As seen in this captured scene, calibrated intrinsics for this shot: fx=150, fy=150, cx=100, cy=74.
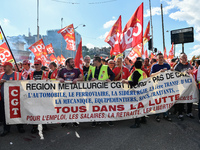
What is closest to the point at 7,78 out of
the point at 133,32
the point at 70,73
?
the point at 70,73

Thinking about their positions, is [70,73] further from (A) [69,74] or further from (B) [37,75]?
(B) [37,75]

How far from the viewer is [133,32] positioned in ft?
16.3

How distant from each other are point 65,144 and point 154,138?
2006mm

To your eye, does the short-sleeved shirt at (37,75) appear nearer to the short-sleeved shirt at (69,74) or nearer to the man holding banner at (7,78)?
the man holding banner at (7,78)

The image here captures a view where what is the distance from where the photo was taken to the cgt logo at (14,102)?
3896 millimetres

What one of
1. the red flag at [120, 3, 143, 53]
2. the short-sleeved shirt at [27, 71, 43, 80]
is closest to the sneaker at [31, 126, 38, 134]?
the short-sleeved shirt at [27, 71, 43, 80]

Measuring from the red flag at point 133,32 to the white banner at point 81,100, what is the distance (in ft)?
4.55

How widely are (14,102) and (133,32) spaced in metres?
4.10

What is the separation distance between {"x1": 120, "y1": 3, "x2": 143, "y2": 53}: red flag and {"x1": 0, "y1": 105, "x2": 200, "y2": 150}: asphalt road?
251 centimetres

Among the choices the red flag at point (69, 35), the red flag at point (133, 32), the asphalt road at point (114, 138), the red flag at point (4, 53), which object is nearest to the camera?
the asphalt road at point (114, 138)

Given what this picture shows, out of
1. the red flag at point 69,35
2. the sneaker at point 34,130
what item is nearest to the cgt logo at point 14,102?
the sneaker at point 34,130

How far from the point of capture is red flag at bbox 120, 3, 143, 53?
485cm

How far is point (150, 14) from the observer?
21078 millimetres

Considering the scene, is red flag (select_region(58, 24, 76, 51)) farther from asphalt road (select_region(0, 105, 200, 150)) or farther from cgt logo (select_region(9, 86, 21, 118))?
asphalt road (select_region(0, 105, 200, 150))
